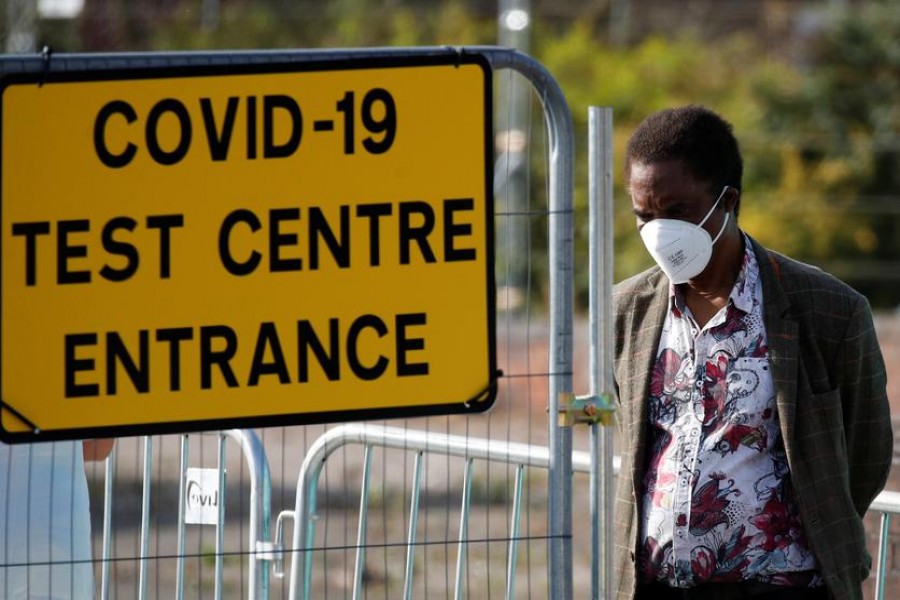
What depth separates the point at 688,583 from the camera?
9.66ft

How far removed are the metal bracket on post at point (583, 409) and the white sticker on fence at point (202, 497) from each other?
1.46m

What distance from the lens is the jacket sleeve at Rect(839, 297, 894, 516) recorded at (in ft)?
9.68

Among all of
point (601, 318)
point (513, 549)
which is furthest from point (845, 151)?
point (601, 318)

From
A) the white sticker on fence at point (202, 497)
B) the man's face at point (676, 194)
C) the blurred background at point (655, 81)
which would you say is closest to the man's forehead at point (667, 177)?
the man's face at point (676, 194)

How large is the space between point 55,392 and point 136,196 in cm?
40

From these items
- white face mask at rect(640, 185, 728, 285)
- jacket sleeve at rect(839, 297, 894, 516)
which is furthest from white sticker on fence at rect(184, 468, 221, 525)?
jacket sleeve at rect(839, 297, 894, 516)

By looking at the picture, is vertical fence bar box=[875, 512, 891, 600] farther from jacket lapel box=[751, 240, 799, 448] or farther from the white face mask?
the white face mask

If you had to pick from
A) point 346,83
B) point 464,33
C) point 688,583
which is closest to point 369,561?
point 688,583

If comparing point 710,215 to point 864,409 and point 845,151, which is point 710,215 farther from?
point 845,151

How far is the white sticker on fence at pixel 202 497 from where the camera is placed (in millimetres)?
3879

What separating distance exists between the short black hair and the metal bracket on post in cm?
60

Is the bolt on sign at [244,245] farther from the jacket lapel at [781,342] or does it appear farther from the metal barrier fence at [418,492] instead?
the metal barrier fence at [418,492]

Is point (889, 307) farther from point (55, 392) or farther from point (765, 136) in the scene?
point (55, 392)

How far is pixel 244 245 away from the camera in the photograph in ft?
8.62
